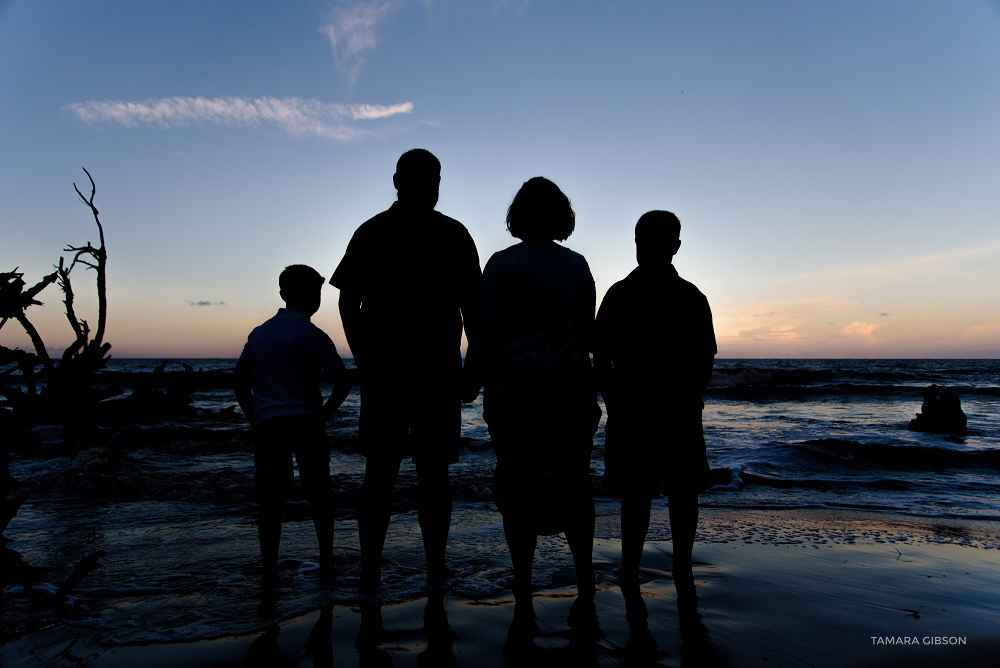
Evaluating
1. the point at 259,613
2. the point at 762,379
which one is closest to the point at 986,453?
the point at 259,613

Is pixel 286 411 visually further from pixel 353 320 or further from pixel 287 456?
pixel 353 320

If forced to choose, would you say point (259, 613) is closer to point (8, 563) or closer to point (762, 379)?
point (8, 563)

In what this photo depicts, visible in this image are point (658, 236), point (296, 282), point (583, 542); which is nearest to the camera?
point (583, 542)

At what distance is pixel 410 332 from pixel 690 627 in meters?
1.76

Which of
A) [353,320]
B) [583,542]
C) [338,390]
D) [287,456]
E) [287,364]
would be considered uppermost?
Answer: [353,320]

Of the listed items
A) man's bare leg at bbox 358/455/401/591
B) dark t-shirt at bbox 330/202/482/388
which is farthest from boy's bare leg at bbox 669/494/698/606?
man's bare leg at bbox 358/455/401/591

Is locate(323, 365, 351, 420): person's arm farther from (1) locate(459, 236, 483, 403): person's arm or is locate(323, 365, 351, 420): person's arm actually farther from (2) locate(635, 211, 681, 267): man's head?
(2) locate(635, 211, 681, 267): man's head

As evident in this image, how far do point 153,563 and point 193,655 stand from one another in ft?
5.54

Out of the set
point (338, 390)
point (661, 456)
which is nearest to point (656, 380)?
point (661, 456)

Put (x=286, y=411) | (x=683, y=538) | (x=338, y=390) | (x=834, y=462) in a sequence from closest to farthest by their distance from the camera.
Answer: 1. (x=683, y=538)
2. (x=286, y=411)
3. (x=338, y=390)
4. (x=834, y=462)

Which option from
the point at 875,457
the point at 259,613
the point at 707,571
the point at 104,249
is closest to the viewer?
the point at 259,613

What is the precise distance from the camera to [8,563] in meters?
2.28

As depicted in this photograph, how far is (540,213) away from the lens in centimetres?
256

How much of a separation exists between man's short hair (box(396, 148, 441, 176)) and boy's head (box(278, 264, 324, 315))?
86cm
